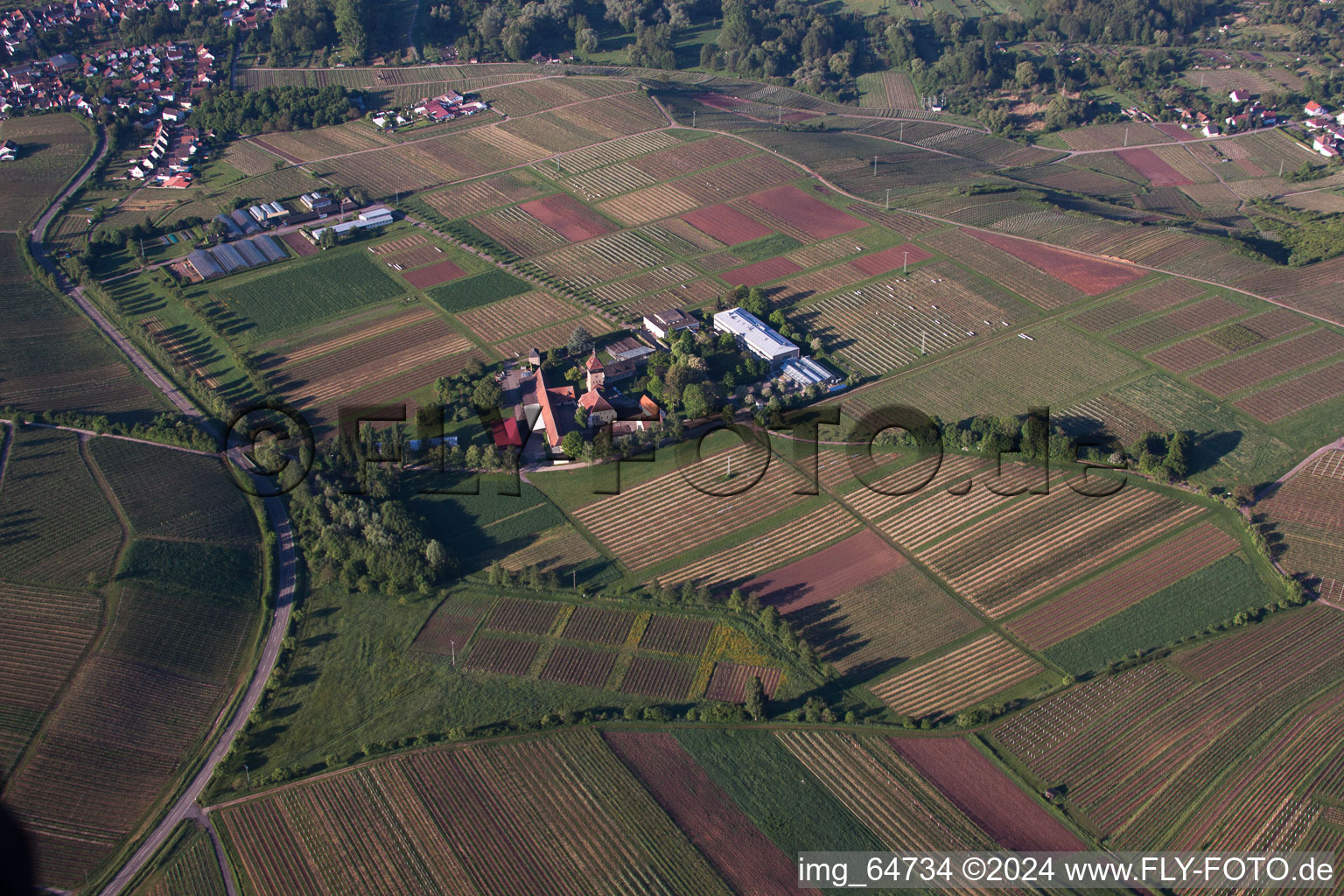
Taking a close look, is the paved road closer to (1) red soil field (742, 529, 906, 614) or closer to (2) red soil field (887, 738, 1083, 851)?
(1) red soil field (742, 529, 906, 614)

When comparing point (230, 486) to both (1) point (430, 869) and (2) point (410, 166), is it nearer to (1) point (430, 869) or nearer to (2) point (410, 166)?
(1) point (430, 869)

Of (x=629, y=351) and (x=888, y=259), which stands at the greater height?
(x=888, y=259)

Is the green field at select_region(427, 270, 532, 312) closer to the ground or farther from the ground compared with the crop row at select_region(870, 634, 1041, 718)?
farther from the ground

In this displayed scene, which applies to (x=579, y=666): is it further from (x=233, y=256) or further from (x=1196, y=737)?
(x=233, y=256)

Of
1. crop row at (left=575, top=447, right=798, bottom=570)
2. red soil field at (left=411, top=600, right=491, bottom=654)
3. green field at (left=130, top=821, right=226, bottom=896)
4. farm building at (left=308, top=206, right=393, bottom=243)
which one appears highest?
farm building at (left=308, top=206, right=393, bottom=243)

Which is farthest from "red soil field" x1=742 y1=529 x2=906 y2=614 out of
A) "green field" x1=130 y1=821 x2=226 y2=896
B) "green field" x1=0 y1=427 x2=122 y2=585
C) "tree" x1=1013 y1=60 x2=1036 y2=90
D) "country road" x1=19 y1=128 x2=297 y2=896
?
"tree" x1=1013 y1=60 x2=1036 y2=90

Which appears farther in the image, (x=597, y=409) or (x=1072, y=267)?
(x=1072, y=267)

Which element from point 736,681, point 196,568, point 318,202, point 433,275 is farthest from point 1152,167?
point 196,568
